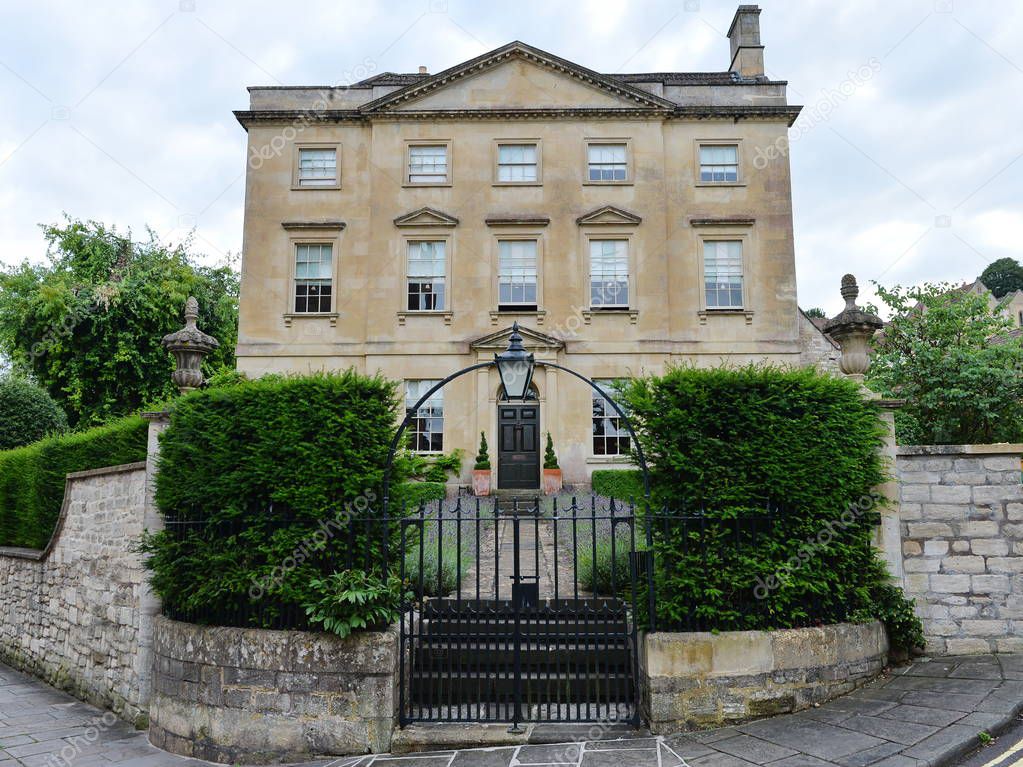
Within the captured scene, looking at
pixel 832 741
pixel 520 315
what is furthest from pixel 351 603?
pixel 520 315

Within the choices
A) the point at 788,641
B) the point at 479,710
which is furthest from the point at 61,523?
the point at 788,641

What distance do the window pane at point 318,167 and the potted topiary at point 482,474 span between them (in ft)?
31.1

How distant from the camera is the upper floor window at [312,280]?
2164cm

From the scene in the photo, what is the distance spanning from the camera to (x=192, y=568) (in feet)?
23.5

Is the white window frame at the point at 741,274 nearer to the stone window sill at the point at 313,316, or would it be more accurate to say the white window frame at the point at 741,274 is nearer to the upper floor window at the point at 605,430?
the upper floor window at the point at 605,430

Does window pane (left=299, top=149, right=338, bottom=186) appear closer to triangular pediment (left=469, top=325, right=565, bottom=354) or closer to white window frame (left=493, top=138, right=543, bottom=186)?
white window frame (left=493, top=138, right=543, bottom=186)

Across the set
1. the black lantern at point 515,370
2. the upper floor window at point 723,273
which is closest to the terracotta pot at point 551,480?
the upper floor window at point 723,273

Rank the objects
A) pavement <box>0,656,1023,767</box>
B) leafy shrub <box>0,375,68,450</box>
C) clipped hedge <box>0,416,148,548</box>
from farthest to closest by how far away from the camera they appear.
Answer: leafy shrub <box>0,375,68,450</box>
clipped hedge <box>0,416,148,548</box>
pavement <box>0,656,1023,767</box>

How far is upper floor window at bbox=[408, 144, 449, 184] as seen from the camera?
2184 centimetres

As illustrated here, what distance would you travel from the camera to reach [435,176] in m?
21.8

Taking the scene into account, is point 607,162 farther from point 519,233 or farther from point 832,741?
point 832,741

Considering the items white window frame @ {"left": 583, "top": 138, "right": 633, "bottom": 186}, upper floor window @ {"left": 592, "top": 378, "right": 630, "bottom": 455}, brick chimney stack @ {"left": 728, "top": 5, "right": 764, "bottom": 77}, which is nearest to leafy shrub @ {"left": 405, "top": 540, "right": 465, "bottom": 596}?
upper floor window @ {"left": 592, "top": 378, "right": 630, "bottom": 455}

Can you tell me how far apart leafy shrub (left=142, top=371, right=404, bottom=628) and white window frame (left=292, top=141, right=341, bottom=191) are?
16.2m

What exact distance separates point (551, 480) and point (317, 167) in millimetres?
11757
